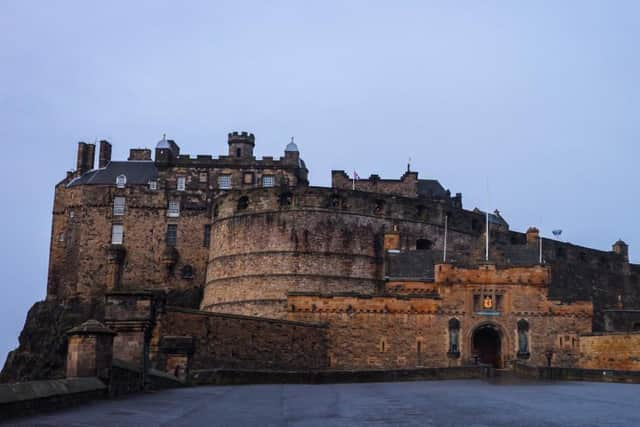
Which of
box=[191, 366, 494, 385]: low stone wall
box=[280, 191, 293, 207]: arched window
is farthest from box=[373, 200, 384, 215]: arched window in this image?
box=[191, 366, 494, 385]: low stone wall

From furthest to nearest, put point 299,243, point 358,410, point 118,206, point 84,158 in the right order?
1. point 84,158
2. point 118,206
3. point 299,243
4. point 358,410

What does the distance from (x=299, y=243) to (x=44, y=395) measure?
100 feet

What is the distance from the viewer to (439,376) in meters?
24.8

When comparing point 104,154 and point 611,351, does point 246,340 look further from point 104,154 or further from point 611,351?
point 104,154

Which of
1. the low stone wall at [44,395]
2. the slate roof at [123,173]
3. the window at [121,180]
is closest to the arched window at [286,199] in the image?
the slate roof at [123,173]

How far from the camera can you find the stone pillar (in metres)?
12.8

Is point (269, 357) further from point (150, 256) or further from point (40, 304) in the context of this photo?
point (40, 304)

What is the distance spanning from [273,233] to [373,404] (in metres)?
27.6

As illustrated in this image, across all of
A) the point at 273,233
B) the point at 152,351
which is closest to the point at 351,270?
the point at 273,233

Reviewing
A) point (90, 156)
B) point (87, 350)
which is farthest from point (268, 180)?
point (87, 350)

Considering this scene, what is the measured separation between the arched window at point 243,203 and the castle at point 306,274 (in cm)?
6

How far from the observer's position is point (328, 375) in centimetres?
2352

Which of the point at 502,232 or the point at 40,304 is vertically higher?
the point at 502,232

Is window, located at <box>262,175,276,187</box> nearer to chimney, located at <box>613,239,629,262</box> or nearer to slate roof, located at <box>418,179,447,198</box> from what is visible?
slate roof, located at <box>418,179,447,198</box>
